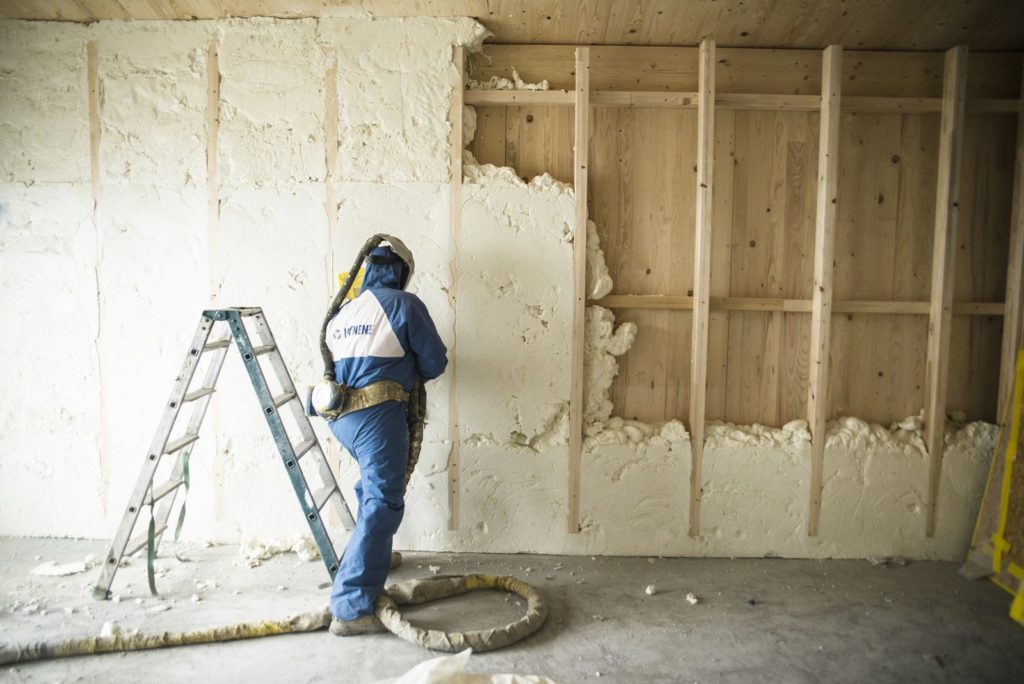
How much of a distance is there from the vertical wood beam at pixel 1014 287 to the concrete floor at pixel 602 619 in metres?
1.04

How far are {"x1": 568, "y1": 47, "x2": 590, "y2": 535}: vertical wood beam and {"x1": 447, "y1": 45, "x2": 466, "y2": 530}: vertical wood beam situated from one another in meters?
0.60

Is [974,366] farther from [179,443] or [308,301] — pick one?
[179,443]

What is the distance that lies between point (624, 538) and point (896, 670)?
4.38 feet

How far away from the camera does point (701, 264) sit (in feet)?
10.8

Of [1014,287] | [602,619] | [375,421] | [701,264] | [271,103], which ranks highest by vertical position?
[271,103]

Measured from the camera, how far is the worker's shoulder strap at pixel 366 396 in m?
2.70

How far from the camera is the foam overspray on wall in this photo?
331 centimetres

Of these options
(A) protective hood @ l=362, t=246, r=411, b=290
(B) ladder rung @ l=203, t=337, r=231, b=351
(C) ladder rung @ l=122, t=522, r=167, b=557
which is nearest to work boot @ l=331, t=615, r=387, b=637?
(C) ladder rung @ l=122, t=522, r=167, b=557

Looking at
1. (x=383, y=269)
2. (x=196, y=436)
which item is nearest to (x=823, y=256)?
(x=383, y=269)

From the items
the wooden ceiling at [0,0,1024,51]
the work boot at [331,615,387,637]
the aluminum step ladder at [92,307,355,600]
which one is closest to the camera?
the work boot at [331,615,387,637]

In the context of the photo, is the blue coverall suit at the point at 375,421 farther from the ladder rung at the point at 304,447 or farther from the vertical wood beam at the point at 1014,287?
the vertical wood beam at the point at 1014,287

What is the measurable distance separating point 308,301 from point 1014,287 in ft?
12.3

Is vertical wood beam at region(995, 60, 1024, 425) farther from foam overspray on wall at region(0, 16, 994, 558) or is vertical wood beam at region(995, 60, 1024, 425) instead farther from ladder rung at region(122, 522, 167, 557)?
ladder rung at region(122, 522, 167, 557)

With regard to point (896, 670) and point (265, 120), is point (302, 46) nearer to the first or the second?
point (265, 120)
